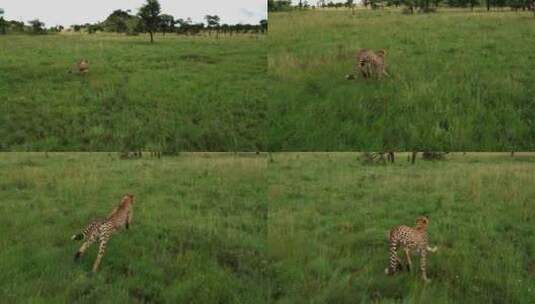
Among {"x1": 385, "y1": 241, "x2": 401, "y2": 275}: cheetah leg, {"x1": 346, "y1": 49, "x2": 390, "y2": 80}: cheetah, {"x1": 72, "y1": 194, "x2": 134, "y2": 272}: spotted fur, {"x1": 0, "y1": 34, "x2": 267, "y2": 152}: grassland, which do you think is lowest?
{"x1": 385, "y1": 241, "x2": 401, "y2": 275}: cheetah leg

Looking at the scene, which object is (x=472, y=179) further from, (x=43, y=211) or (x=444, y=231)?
(x=43, y=211)

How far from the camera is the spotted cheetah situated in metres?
6.39

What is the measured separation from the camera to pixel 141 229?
761 cm

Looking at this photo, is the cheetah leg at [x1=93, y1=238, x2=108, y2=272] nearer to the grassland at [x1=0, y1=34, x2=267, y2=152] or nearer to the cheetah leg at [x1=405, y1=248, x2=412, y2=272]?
the grassland at [x1=0, y1=34, x2=267, y2=152]

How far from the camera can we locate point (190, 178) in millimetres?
9891

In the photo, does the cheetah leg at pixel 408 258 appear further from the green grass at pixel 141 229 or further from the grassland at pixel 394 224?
the green grass at pixel 141 229

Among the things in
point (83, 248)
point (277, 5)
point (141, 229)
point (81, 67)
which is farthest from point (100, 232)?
point (81, 67)

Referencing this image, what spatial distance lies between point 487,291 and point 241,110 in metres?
3.91

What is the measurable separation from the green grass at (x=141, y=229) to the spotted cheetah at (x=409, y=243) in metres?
1.77

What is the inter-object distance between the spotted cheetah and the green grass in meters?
1.77

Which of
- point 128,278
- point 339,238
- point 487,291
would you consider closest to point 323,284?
point 339,238

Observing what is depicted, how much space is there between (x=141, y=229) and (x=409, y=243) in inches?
158

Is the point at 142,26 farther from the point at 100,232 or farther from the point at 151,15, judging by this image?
the point at 100,232

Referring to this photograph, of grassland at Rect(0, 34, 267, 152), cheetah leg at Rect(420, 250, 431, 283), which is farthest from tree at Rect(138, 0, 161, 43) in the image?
cheetah leg at Rect(420, 250, 431, 283)
